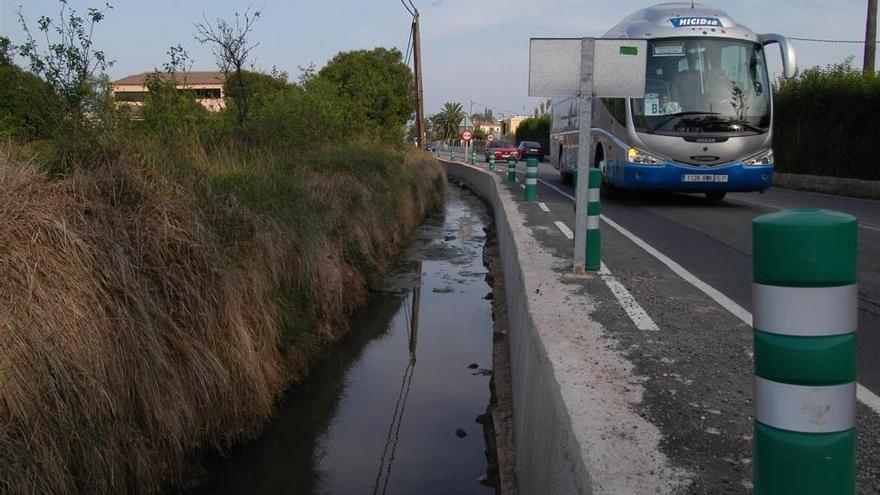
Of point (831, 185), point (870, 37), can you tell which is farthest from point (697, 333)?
point (870, 37)

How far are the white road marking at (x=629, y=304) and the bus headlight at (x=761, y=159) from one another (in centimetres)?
729

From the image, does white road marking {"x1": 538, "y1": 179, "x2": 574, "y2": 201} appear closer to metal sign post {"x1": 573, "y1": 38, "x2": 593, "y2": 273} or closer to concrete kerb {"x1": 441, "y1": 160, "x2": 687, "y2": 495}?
metal sign post {"x1": 573, "y1": 38, "x2": 593, "y2": 273}

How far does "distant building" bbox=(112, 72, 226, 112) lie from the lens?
395 inches

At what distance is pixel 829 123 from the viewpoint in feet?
70.5

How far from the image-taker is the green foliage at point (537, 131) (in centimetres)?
5906

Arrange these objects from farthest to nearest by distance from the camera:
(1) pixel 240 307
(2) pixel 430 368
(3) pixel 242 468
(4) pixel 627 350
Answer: (2) pixel 430 368, (1) pixel 240 307, (3) pixel 242 468, (4) pixel 627 350

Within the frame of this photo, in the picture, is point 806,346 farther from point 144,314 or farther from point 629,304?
→ point 144,314

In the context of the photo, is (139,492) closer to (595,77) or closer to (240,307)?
(240,307)

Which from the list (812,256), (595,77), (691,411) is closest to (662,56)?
(595,77)

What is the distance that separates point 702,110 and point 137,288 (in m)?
10.6

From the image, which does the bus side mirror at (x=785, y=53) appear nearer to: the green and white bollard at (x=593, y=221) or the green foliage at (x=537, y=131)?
the green and white bollard at (x=593, y=221)

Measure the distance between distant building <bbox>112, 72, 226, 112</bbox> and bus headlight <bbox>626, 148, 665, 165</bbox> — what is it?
723cm

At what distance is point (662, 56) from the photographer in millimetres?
13234

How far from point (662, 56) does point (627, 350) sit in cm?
989
